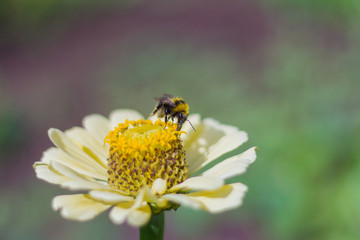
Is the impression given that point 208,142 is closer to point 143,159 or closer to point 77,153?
point 143,159

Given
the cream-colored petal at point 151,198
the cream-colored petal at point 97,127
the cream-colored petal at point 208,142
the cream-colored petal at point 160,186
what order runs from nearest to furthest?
1. the cream-colored petal at point 151,198
2. the cream-colored petal at point 160,186
3. the cream-colored petal at point 208,142
4. the cream-colored petal at point 97,127

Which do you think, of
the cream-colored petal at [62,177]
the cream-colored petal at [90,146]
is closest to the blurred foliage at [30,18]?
the cream-colored petal at [90,146]

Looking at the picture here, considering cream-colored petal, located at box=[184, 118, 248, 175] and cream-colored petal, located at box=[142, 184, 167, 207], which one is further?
cream-colored petal, located at box=[184, 118, 248, 175]

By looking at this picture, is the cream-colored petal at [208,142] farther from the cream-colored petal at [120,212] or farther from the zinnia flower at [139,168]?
the cream-colored petal at [120,212]

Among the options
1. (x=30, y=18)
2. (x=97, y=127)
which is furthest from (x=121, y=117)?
(x=30, y=18)

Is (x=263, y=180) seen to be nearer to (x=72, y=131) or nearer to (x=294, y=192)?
(x=294, y=192)

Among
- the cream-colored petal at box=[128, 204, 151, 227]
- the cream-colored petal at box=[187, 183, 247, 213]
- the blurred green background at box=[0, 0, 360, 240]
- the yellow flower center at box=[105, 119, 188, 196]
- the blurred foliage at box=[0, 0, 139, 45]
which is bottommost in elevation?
the cream-colored petal at box=[128, 204, 151, 227]

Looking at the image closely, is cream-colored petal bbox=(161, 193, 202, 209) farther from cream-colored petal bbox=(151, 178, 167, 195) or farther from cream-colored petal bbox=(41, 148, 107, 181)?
cream-colored petal bbox=(41, 148, 107, 181)

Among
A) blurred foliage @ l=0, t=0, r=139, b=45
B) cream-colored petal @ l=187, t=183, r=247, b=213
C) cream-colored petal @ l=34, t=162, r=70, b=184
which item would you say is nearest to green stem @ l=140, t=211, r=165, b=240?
cream-colored petal @ l=187, t=183, r=247, b=213
